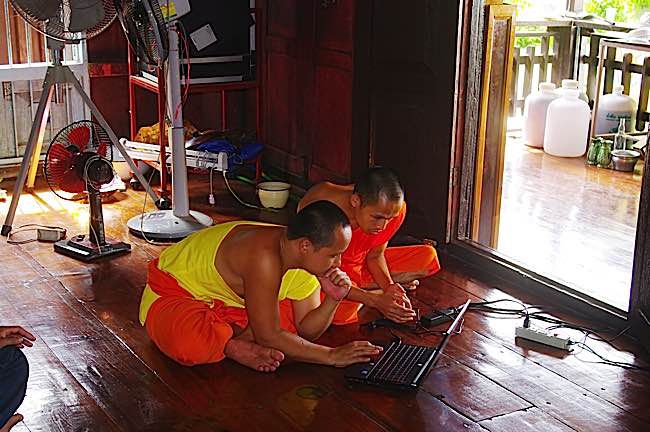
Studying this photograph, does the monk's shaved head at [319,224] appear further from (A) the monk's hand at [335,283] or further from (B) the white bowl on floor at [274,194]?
(B) the white bowl on floor at [274,194]

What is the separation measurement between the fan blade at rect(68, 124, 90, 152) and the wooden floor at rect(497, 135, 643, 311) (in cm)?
194

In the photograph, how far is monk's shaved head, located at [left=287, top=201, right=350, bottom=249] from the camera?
277cm

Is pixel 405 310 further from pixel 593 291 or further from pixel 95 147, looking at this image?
pixel 95 147

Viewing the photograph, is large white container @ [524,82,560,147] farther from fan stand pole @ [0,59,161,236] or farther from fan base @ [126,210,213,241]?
fan stand pole @ [0,59,161,236]

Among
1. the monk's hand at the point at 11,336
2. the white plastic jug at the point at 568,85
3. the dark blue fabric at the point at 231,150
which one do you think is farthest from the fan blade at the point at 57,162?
the white plastic jug at the point at 568,85

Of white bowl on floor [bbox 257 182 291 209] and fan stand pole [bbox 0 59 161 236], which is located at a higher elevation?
fan stand pole [bbox 0 59 161 236]

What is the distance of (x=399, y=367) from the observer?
310cm

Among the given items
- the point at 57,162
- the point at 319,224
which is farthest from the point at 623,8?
the point at 319,224

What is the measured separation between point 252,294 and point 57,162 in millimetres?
1596

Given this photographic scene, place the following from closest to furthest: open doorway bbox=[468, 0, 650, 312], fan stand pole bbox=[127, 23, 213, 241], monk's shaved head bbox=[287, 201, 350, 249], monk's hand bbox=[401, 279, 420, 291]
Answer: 1. monk's shaved head bbox=[287, 201, 350, 249]
2. monk's hand bbox=[401, 279, 420, 291]
3. open doorway bbox=[468, 0, 650, 312]
4. fan stand pole bbox=[127, 23, 213, 241]

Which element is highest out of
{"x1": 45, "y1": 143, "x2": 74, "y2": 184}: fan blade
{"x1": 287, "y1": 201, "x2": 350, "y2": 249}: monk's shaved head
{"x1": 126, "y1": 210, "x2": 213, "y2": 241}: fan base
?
{"x1": 287, "y1": 201, "x2": 350, "y2": 249}: monk's shaved head

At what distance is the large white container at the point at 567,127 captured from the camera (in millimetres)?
6457

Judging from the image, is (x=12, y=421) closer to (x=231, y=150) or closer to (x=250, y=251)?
(x=250, y=251)

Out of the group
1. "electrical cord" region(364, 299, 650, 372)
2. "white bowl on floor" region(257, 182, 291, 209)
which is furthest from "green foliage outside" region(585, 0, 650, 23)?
"electrical cord" region(364, 299, 650, 372)
